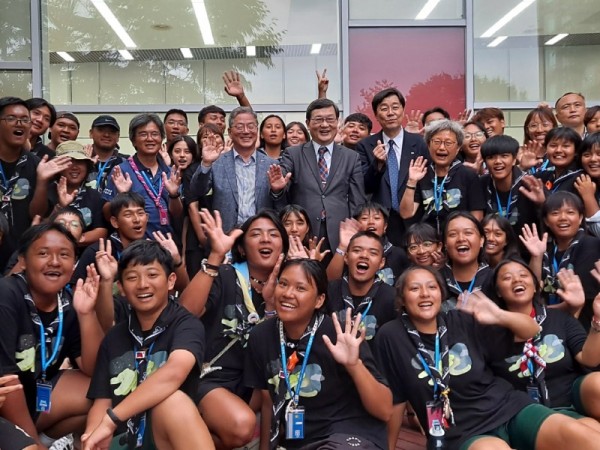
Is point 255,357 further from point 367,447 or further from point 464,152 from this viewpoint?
point 464,152

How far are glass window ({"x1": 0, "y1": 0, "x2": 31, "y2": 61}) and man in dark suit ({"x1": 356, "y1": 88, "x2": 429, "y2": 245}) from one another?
5.19 meters

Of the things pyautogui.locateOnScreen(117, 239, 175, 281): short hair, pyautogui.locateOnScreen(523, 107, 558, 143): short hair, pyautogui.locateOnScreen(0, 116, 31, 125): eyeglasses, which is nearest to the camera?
pyautogui.locateOnScreen(117, 239, 175, 281): short hair

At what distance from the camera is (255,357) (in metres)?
3.87

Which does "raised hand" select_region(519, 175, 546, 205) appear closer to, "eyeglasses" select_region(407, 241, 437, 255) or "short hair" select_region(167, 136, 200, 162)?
"eyeglasses" select_region(407, 241, 437, 255)

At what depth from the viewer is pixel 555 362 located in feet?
13.0

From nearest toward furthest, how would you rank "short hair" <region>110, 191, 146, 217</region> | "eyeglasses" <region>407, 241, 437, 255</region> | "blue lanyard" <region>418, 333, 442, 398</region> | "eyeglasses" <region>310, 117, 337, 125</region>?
1. "blue lanyard" <region>418, 333, 442, 398</region>
2. "eyeglasses" <region>407, 241, 437, 255</region>
3. "short hair" <region>110, 191, 146, 217</region>
4. "eyeglasses" <region>310, 117, 337, 125</region>

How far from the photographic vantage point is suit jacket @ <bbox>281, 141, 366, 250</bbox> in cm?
550

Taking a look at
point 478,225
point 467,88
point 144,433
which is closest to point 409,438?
point 478,225

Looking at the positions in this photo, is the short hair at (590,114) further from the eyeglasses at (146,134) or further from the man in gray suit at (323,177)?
the eyeglasses at (146,134)

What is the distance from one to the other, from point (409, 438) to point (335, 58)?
585cm

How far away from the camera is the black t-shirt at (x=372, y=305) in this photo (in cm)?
427

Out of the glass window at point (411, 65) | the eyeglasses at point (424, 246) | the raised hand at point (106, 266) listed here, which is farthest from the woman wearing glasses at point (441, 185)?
the glass window at point (411, 65)

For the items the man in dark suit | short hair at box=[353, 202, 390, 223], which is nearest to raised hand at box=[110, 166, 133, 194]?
short hair at box=[353, 202, 390, 223]

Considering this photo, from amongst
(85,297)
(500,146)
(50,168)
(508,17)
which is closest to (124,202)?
(50,168)
